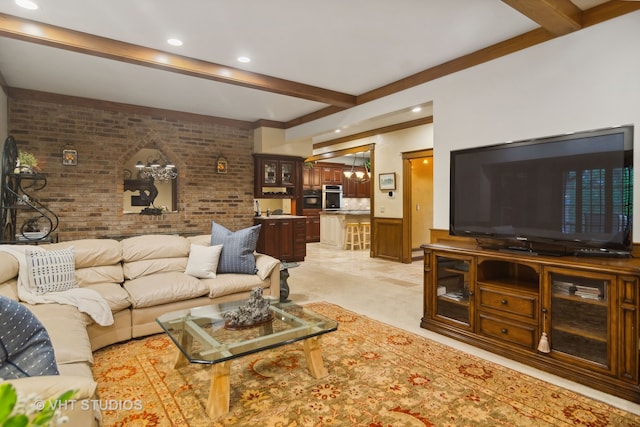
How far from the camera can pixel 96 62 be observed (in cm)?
375

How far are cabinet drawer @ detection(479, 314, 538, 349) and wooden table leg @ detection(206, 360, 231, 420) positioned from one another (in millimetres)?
2034

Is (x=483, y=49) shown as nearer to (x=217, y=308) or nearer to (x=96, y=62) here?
(x=217, y=308)

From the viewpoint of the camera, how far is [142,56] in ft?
11.0

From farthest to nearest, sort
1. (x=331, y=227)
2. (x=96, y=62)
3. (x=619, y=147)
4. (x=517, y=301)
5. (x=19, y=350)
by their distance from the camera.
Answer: (x=331, y=227) → (x=96, y=62) → (x=517, y=301) → (x=619, y=147) → (x=19, y=350)

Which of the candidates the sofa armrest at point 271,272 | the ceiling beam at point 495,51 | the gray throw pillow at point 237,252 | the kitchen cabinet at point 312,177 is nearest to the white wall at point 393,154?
the ceiling beam at point 495,51

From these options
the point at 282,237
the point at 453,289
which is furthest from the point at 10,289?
the point at 282,237

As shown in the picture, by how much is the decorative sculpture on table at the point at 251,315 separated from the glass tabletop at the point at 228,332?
1.1 inches

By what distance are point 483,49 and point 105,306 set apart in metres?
3.89

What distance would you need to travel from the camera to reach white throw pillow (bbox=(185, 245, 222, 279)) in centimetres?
343

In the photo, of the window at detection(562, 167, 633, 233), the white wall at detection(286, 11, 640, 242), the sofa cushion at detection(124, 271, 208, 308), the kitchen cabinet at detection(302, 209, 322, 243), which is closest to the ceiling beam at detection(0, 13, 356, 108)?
the white wall at detection(286, 11, 640, 242)

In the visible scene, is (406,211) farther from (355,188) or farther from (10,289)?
(10,289)

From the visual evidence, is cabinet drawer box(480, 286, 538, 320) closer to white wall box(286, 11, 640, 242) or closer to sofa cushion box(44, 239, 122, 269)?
white wall box(286, 11, 640, 242)

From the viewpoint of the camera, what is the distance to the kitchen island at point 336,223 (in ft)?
28.4

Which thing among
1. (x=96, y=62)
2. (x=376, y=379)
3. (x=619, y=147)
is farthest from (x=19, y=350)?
(x=96, y=62)
